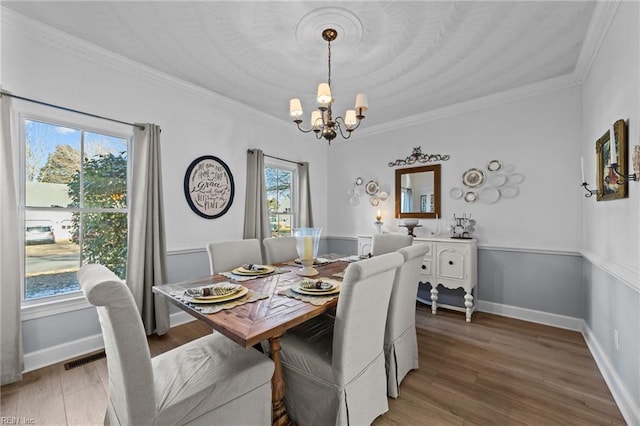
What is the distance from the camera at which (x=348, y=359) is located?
141 centimetres

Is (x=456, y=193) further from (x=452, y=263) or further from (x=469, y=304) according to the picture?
(x=469, y=304)

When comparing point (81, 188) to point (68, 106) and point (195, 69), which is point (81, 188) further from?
point (195, 69)

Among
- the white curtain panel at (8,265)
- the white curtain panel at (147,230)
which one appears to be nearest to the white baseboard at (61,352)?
the white curtain panel at (8,265)

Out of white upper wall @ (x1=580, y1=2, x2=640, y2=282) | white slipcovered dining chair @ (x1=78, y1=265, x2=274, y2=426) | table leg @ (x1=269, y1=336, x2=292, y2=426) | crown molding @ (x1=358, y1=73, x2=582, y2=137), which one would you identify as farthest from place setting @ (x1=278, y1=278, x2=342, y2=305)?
crown molding @ (x1=358, y1=73, x2=582, y2=137)

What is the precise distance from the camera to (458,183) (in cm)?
357

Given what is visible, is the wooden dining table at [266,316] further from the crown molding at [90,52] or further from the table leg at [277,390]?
the crown molding at [90,52]

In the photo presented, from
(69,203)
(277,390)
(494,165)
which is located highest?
(494,165)

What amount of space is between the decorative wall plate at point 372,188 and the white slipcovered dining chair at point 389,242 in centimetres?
139

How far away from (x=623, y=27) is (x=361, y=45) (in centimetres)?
169

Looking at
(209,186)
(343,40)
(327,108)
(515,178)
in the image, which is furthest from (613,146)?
(209,186)

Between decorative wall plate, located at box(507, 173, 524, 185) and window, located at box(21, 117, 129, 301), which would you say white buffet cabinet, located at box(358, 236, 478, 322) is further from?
window, located at box(21, 117, 129, 301)

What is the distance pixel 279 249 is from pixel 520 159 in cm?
294

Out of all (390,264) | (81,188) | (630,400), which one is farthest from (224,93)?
(630,400)

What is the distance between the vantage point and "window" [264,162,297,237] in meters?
4.10
